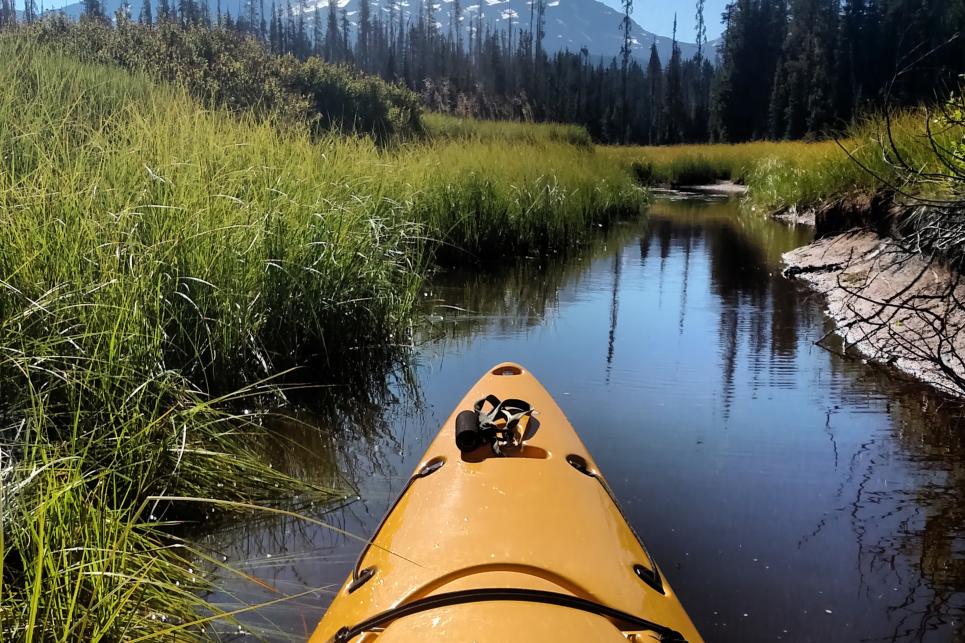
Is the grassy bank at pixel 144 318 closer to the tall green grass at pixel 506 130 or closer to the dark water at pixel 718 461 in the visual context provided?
the dark water at pixel 718 461

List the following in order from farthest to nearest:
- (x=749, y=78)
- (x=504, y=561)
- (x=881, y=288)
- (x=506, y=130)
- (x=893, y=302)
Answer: (x=749, y=78) < (x=506, y=130) < (x=881, y=288) < (x=893, y=302) < (x=504, y=561)

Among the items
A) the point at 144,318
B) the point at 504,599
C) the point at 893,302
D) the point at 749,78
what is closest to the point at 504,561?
the point at 504,599

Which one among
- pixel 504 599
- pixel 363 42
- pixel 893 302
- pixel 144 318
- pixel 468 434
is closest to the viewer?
pixel 504 599

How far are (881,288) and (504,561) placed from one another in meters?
6.15

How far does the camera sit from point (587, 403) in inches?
175

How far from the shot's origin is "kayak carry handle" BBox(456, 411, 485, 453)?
239cm

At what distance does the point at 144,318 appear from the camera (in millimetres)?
2859

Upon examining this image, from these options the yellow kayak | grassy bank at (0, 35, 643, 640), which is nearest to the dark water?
grassy bank at (0, 35, 643, 640)

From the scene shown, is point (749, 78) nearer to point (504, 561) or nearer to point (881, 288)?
point (881, 288)

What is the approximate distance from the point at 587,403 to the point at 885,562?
1.93 meters

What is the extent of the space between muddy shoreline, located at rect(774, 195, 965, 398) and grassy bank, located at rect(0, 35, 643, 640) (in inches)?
113

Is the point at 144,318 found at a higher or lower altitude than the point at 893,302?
higher

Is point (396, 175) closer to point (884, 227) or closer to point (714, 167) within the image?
point (884, 227)

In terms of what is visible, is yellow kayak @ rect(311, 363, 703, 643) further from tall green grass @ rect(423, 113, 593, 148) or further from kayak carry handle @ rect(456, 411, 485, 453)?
tall green grass @ rect(423, 113, 593, 148)
